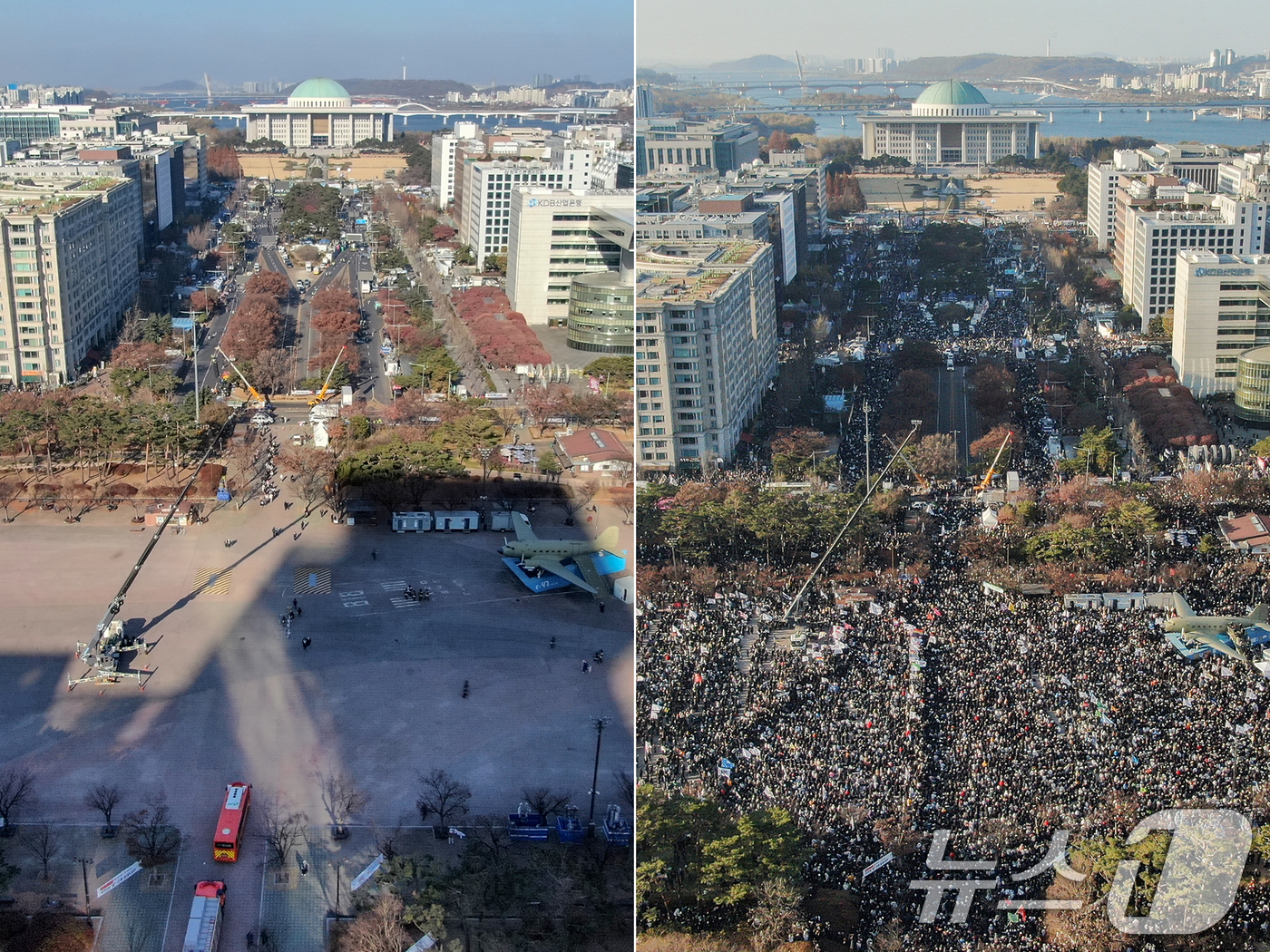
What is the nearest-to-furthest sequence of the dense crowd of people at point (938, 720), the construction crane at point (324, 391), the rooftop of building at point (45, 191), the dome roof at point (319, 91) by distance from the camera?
1. the dense crowd of people at point (938, 720)
2. the construction crane at point (324, 391)
3. the rooftop of building at point (45, 191)
4. the dome roof at point (319, 91)

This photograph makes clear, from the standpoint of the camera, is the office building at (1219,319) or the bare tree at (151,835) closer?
the bare tree at (151,835)

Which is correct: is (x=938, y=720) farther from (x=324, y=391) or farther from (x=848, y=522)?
(x=324, y=391)

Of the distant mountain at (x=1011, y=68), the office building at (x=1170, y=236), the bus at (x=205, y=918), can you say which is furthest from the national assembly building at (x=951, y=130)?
the bus at (x=205, y=918)

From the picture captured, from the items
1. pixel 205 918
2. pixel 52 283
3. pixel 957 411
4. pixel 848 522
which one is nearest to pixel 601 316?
pixel 52 283

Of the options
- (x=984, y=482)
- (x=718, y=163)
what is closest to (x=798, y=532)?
(x=984, y=482)

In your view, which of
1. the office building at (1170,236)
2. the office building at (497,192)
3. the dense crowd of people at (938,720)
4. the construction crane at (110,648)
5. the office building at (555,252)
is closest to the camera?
the dense crowd of people at (938,720)

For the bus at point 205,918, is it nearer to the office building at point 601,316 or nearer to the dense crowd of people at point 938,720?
the dense crowd of people at point 938,720

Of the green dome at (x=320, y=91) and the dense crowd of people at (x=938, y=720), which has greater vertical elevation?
the green dome at (x=320, y=91)

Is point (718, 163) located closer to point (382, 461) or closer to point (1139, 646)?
point (382, 461)
